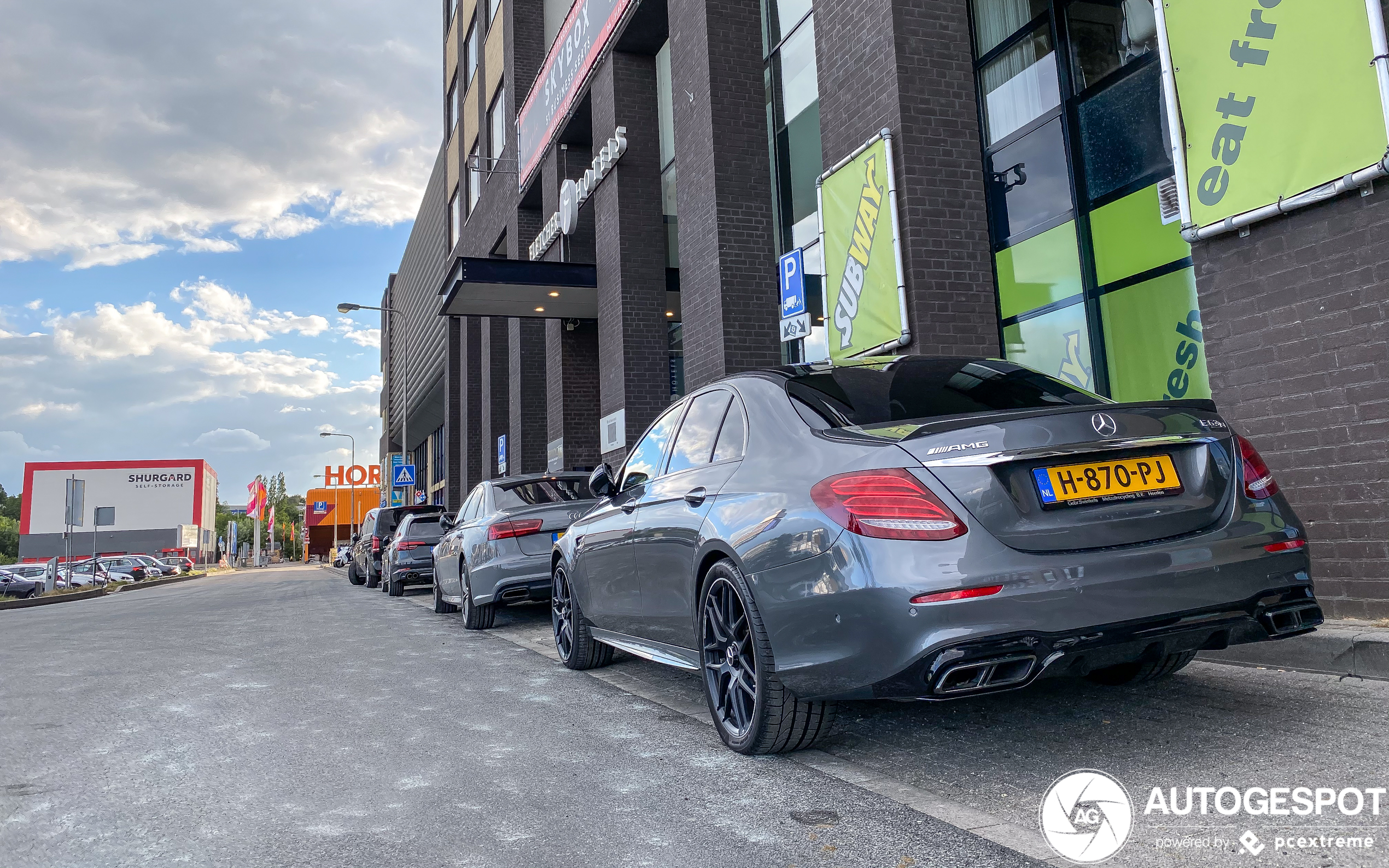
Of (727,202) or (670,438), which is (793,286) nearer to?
(727,202)

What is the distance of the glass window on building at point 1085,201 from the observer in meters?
8.34

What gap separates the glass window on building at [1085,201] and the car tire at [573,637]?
5.32m

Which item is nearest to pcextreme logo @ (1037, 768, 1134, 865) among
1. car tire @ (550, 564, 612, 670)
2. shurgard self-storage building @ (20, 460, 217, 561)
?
car tire @ (550, 564, 612, 670)

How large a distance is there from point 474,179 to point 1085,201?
27.7m

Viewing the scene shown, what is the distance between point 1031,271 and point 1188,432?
22.7ft

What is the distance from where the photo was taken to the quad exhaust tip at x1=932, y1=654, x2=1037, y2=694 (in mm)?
2943

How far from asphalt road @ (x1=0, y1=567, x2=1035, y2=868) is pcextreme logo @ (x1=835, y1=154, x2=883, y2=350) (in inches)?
195

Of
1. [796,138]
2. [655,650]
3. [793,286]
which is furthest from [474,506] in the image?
[796,138]

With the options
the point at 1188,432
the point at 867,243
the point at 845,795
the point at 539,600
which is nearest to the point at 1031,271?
the point at 867,243

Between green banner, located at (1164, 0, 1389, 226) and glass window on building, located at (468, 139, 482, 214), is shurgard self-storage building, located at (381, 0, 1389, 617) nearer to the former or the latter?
green banner, located at (1164, 0, 1389, 226)

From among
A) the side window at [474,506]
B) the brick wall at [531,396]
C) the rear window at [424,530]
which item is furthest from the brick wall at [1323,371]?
the brick wall at [531,396]

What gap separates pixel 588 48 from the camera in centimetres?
1830

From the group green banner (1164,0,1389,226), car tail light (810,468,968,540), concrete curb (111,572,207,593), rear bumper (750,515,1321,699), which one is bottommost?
concrete curb (111,572,207,593)

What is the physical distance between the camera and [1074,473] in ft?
10.3
